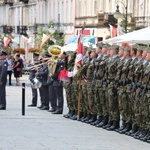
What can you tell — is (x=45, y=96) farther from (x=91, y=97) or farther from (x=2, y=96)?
(x=91, y=97)

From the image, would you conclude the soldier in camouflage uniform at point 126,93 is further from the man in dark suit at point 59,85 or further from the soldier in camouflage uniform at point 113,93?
the man in dark suit at point 59,85

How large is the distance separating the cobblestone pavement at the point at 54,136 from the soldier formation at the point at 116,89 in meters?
0.37

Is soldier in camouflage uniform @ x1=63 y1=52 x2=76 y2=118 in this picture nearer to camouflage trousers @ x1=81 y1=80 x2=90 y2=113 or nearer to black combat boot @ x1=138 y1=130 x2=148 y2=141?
camouflage trousers @ x1=81 y1=80 x2=90 y2=113

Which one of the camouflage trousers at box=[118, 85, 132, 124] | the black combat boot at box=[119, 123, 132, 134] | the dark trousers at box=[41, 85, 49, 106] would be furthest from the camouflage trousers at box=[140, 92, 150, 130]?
the dark trousers at box=[41, 85, 49, 106]

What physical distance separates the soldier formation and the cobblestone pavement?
0.37 m

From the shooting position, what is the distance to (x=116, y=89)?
24.0 metres

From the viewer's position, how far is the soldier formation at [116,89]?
72.5 ft

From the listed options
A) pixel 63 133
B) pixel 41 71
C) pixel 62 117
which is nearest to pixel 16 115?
pixel 62 117

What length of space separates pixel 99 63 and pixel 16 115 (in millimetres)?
4532

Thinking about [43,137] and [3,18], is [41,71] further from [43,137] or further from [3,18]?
[3,18]

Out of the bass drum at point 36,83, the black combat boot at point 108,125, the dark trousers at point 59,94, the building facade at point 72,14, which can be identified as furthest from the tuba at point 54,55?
the building facade at point 72,14

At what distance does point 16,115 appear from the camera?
1129 inches

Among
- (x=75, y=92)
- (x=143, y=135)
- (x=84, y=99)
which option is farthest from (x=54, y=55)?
(x=143, y=135)

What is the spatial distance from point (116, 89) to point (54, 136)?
8.09 ft
